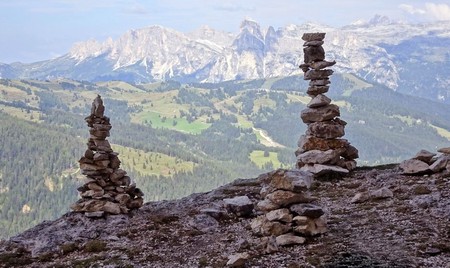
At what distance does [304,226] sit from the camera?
91.4ft

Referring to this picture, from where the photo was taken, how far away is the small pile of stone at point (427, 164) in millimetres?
39719

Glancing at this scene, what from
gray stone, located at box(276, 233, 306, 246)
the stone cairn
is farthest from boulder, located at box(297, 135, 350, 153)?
gray stone, located at box(276, 233, 306, 246)

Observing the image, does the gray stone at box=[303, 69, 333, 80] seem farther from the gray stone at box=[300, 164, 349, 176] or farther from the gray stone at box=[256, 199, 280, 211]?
the gray stone at box=[256, 199, 280, 211]

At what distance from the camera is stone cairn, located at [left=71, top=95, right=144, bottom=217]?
1491 inches

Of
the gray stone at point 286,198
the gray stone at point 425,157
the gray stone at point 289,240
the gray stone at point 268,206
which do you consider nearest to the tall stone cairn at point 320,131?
the gray stone at point 425,157

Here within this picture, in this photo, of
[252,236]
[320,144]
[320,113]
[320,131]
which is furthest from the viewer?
[320,113]

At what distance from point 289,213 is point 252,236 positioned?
2773 mm

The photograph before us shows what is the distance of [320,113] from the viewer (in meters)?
48.6

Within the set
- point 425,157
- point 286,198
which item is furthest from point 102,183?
point 425,157

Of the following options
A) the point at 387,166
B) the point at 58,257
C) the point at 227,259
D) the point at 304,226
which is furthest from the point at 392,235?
the point at 387,166

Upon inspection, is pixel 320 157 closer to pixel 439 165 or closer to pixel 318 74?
pixel 318 74

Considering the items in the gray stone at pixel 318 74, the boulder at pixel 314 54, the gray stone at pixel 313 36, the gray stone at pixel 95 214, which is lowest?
the gray stone at pixel 95 214

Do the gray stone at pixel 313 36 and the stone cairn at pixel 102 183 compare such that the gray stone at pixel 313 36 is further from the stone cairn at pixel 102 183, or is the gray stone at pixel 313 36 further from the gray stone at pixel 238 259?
the gray stone at pixel 238 259

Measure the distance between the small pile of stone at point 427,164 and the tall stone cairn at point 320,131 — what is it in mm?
5581
